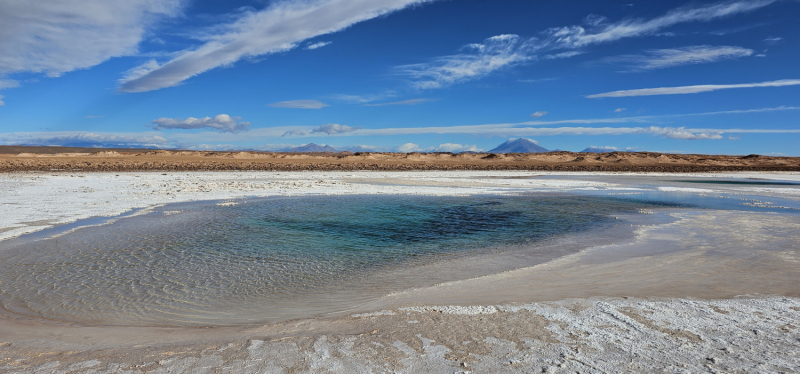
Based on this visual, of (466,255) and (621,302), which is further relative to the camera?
(466,255)

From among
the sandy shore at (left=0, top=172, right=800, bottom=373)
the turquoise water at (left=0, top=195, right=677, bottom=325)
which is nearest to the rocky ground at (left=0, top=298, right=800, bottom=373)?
the sandy shore at (left=0, top=172, right=800, bottom=373)

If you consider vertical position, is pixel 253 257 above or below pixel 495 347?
below

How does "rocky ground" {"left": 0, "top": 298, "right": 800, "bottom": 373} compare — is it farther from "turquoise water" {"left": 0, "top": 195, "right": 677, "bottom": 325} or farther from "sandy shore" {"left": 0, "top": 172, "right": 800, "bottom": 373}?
"turquoise water" {"left": 0, "top": 195, "right": 677, "bottom": 325}

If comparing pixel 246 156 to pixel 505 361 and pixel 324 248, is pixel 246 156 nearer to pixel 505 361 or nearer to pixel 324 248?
pixel 324 248

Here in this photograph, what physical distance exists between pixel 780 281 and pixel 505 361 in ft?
16.0

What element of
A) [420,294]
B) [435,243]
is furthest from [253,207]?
[420,294]

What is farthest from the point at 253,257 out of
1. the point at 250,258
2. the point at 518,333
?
the point at 518,333

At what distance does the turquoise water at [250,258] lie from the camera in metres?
5.37

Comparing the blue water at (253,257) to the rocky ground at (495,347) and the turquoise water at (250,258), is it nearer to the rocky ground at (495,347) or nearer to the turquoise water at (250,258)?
the turquoise water at (250,258)

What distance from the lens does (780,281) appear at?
238 inches

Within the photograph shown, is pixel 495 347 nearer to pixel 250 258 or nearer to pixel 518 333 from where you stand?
pixel 518 333

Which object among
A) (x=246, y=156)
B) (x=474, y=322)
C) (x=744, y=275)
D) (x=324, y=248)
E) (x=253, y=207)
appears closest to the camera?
(x=474, y=322)

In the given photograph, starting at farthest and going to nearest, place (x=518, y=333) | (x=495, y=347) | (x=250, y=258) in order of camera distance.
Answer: (x=250, y=258), (x=518, y=333), (x=495, y=347)

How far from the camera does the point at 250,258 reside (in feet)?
25.3
